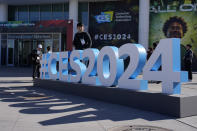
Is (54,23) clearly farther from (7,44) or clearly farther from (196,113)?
(196,113)

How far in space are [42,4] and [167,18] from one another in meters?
13.4

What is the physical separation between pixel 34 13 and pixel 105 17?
810 centimetres

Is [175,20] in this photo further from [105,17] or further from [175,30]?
[105,17]

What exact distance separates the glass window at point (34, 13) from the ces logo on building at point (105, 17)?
6727 mm

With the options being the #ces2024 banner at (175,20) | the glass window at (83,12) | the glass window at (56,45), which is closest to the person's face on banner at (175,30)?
the #ces2024 banner at (175,20)

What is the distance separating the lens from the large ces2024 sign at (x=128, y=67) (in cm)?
470

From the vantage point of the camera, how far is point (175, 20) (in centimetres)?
2323

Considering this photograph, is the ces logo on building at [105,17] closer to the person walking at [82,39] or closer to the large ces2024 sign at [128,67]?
the large ces2024 sign at [128,67]

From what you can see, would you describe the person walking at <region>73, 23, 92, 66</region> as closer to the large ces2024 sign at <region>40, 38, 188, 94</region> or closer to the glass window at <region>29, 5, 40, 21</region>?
the large ces2024 sign at <region>40, 38, 188, 94</region>

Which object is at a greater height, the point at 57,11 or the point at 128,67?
the point at 57,11

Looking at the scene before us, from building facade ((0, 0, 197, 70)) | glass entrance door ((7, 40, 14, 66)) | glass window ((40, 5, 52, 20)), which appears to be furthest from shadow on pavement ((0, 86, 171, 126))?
glass entrance door ((7, 40, 14, 66))

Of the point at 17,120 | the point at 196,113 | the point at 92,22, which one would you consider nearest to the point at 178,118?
the point at 196,113

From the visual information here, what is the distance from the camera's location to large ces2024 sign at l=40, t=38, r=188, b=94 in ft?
15.4

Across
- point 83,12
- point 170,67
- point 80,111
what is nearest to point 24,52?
point 83,12
